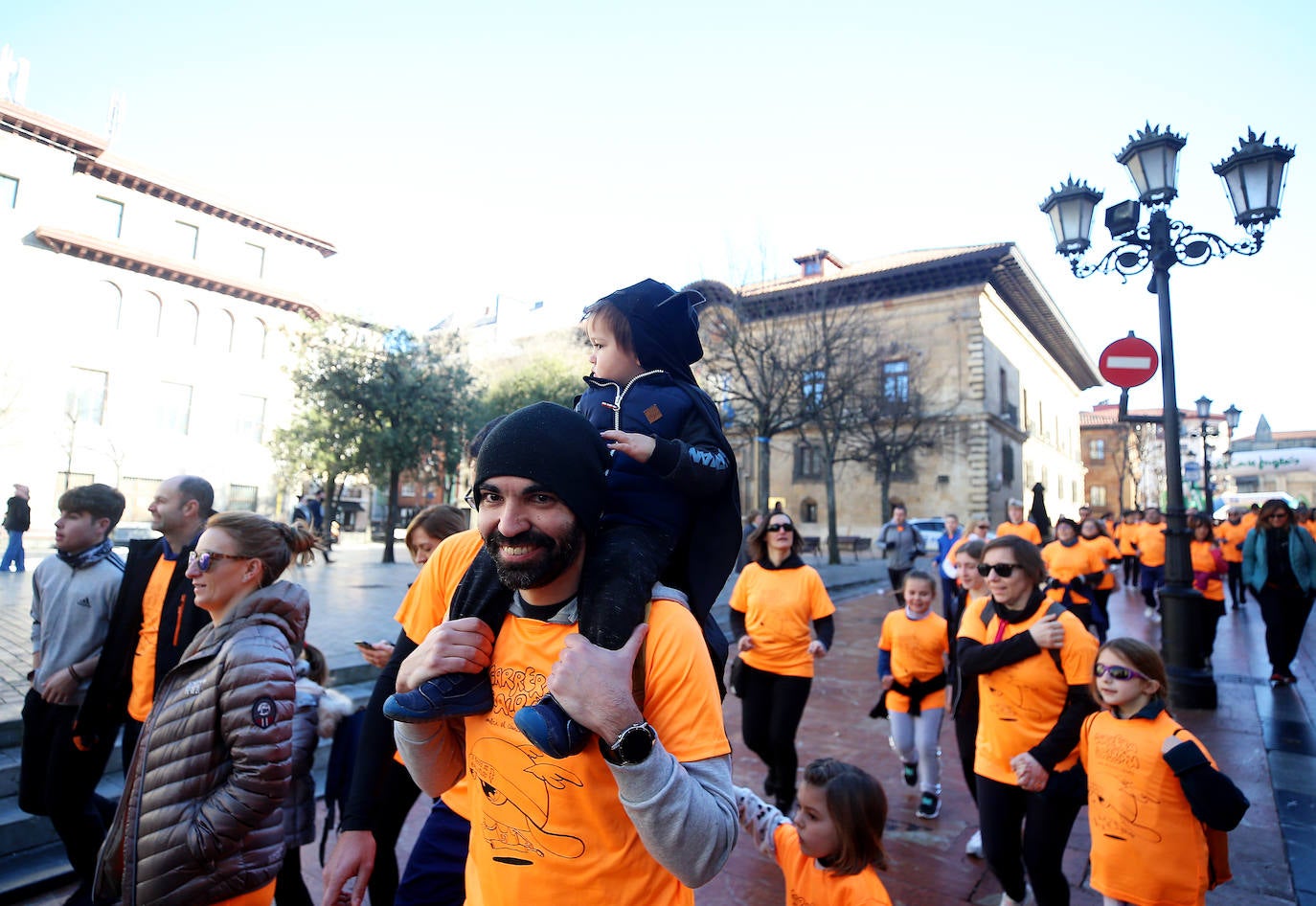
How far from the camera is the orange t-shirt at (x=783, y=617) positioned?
4965 millimetres

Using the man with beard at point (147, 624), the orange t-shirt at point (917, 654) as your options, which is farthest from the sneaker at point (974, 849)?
the man with beard at point (147, 624)

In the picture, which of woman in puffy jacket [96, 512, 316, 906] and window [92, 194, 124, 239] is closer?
woman in puffy jacket [96, 512, 316, 906]

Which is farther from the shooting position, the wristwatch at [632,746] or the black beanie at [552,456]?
the black beanie at [552,456]

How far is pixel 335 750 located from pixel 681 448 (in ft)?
8.23

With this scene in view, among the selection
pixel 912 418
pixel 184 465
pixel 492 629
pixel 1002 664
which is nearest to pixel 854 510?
pixel 912 418

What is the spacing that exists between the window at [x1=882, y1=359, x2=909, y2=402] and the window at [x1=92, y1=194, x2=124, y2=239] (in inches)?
1368

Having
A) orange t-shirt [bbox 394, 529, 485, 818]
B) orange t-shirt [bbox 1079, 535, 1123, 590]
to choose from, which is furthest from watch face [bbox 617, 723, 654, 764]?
orange t-shirt [bbox 1079, 535, 1123, 590]

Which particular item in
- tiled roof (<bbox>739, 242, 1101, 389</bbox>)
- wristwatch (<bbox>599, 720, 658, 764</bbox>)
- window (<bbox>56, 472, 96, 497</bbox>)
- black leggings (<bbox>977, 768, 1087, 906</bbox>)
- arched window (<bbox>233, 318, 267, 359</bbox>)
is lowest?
black leggings (<bbox>977, 768, 1087, 906</bbox>)

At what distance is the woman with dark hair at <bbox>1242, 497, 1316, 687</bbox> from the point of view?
8016 mm

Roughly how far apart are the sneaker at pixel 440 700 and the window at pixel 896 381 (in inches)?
1258

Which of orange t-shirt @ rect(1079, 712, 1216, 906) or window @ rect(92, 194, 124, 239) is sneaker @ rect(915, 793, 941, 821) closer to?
orange t-shirt @ rect(1079, 712, 1216, 906)

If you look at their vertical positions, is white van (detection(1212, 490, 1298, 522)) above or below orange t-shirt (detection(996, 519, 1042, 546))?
above

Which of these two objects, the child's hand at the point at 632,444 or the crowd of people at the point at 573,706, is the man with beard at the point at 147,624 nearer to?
the crowd of people at the point at 573,706

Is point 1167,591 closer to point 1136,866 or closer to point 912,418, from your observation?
point 1136,866
